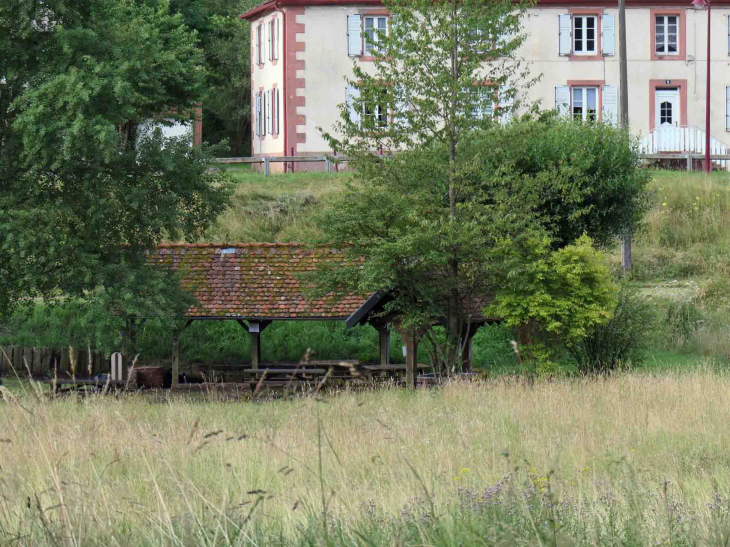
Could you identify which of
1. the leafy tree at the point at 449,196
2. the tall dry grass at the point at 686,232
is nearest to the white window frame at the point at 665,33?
the tall dry grass at the point at 686,232

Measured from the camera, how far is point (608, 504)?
568 cm

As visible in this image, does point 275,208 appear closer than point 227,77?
Yes

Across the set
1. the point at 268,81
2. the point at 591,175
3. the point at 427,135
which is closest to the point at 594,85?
the point at 268,81

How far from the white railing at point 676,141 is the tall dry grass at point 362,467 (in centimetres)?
2524

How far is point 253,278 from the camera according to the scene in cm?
2338

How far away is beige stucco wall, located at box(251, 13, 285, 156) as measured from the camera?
130 ft

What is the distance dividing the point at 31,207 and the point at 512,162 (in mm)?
9055

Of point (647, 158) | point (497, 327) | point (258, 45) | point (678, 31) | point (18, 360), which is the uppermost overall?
point (258, 45)

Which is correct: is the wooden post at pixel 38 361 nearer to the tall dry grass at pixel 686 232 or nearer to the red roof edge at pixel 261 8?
the tall dry grass at pixel 686 232

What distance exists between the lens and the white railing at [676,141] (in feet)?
128

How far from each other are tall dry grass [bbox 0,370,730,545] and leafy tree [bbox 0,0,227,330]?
5591 millimetres

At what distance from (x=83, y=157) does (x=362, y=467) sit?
42.9 feet

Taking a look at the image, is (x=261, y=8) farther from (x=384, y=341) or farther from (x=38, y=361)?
(x=384, y=341)

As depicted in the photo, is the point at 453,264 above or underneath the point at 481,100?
underneath
